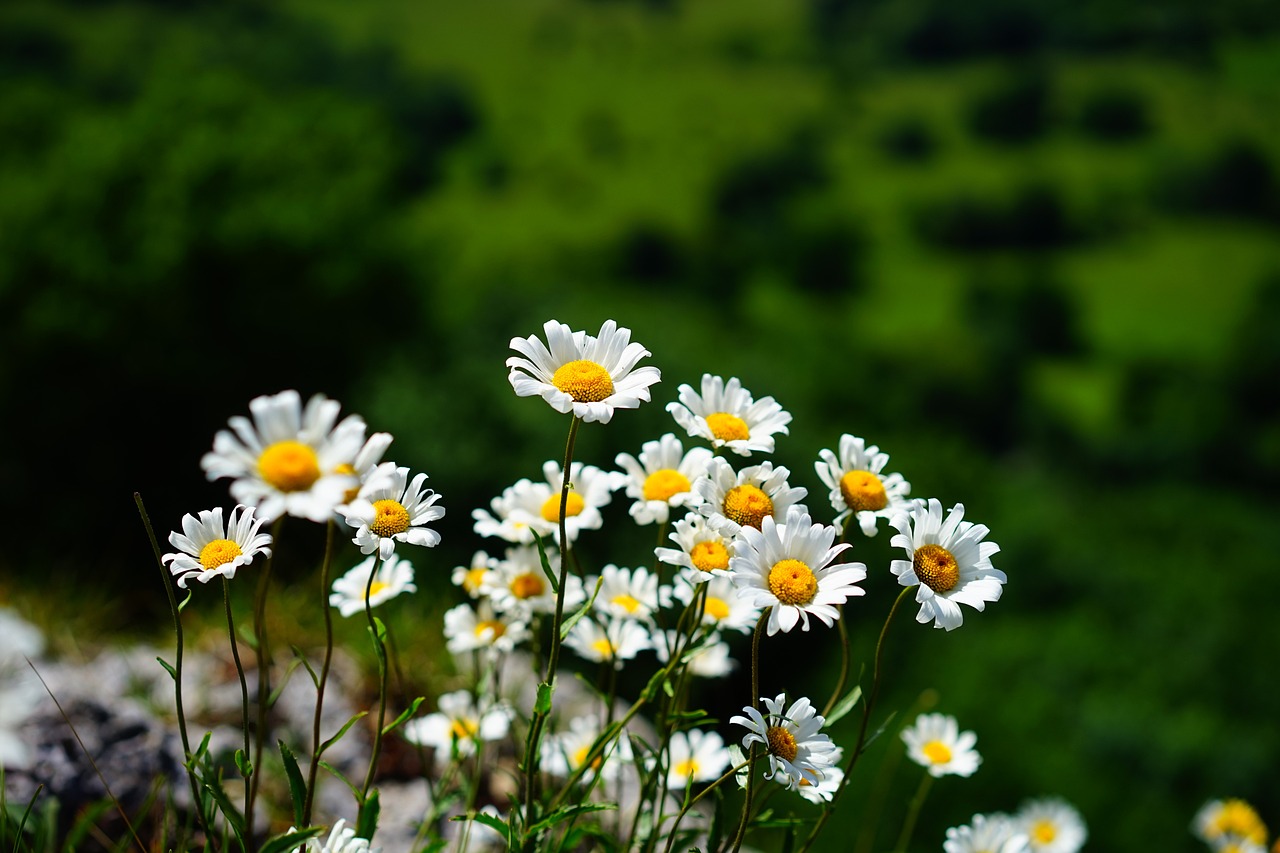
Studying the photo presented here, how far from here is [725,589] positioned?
192 cm

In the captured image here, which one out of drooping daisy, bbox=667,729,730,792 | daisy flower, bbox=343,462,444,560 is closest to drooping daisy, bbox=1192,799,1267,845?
drooping daisy, bbox=667,729,730,792

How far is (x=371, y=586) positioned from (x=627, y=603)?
1.75 feet

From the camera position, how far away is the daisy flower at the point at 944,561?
1.39 metres

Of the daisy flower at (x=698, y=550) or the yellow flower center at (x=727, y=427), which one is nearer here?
the daisy flower at (x=698, y=550)

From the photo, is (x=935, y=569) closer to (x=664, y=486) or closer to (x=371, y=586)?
(x=664, y=486)

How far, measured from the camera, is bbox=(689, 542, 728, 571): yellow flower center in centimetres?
153

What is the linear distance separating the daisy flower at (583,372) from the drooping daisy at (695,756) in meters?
1.00

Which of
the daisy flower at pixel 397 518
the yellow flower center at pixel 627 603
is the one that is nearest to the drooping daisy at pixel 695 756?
the yellow flower center at pixel 627 603

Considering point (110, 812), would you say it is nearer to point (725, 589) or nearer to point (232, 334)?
point (725, 589)

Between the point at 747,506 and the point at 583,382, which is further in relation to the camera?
the point at 747,506

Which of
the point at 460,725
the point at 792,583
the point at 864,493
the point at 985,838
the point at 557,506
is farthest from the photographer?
the point at 460,725

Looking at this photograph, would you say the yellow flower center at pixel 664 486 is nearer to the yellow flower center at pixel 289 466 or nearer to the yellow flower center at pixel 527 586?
the yellow flower center at pixel 527 586

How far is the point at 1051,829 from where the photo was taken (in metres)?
2.83

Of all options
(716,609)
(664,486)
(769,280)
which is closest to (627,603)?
(716,609)
